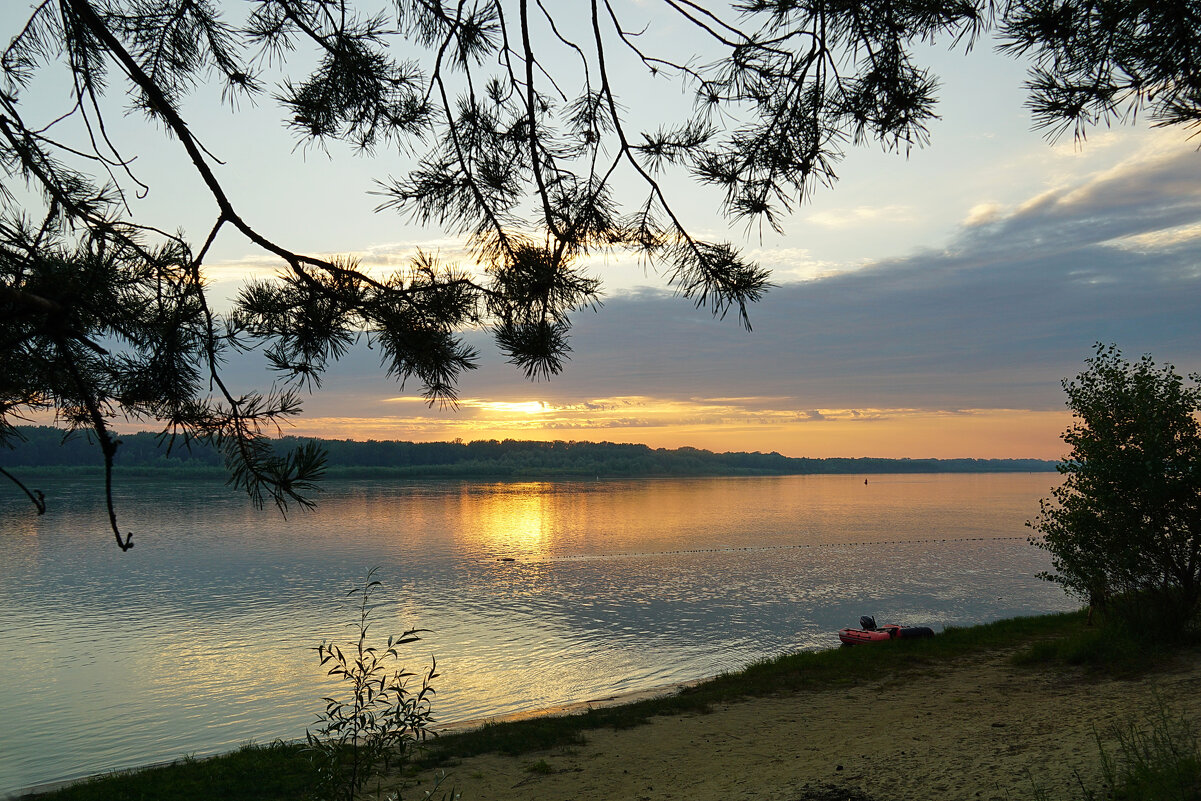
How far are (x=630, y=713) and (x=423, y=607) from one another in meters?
21.9

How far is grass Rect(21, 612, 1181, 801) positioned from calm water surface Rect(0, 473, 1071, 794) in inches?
168

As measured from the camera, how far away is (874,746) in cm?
1069

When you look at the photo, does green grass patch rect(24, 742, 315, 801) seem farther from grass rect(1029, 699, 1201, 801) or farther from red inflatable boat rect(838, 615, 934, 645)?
red inflatable boat rect(838, 615, 934, 645)

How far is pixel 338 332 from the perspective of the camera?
4.16 m

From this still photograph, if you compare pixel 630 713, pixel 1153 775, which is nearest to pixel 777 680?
pixel 630 713

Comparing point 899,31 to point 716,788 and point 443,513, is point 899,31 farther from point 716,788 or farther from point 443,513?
point 443,513

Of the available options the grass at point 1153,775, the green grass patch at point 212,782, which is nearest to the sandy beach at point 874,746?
the grass at point 1153,775

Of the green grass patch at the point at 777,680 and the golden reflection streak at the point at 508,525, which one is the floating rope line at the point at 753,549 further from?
the green grass patch at the point at 777,680

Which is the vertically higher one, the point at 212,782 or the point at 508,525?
the point at 212,782

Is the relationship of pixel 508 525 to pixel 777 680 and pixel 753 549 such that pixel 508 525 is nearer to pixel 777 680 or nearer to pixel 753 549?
pixel 753 549

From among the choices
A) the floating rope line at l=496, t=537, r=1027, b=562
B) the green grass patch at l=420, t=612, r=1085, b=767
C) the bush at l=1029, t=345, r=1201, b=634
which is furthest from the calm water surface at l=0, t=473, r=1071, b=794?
the bush at l=1029, t=345, r=1201, b=634

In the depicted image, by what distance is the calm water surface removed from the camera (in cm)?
1978

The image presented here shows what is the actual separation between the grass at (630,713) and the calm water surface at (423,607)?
14.0 ft

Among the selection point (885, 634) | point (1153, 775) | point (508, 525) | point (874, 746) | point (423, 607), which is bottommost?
point (508, 525)
